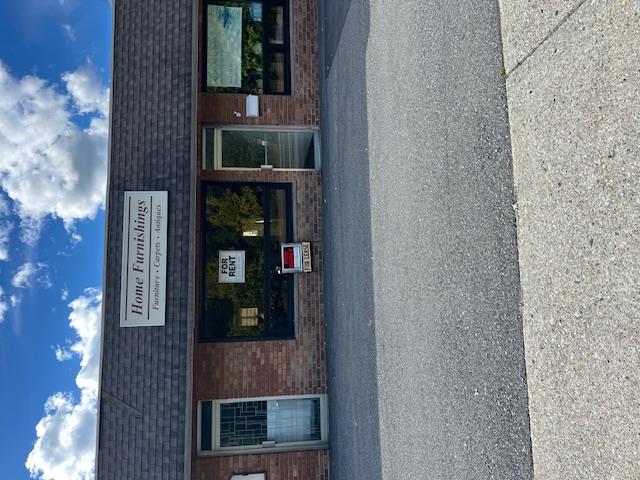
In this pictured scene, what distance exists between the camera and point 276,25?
9.50m

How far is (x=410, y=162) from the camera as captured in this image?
17.9 feet

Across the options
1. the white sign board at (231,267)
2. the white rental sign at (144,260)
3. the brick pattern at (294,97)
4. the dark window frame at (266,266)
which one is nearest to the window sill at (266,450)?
the dark window frame at (266,266)

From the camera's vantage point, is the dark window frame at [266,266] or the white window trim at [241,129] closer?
the dark window frame at [266,266]

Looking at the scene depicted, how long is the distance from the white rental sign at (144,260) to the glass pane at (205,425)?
1.62 m

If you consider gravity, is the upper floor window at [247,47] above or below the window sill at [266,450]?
above

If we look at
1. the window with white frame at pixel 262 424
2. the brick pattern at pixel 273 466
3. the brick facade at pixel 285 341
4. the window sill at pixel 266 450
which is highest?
the brick facade at pixel 285 341

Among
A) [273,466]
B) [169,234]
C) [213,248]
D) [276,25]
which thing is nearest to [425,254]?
[169,234]

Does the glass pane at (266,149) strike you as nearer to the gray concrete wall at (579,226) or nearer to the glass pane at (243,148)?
the glass pane at (243,148)

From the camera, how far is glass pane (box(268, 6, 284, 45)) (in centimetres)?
946

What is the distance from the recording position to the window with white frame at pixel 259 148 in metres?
9.04

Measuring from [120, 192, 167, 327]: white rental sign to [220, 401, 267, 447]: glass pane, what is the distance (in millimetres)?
1939

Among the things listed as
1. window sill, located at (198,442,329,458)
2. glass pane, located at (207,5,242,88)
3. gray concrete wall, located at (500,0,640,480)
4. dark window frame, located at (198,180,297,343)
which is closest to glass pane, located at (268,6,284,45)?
glass pane, located at (207,5,242,88)

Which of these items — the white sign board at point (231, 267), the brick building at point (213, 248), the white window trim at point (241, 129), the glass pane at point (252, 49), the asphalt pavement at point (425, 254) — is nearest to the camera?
the asphalt pavement at point (425, 254)

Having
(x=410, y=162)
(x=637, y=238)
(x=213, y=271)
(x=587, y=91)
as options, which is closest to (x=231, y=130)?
(x=213, y=271)
